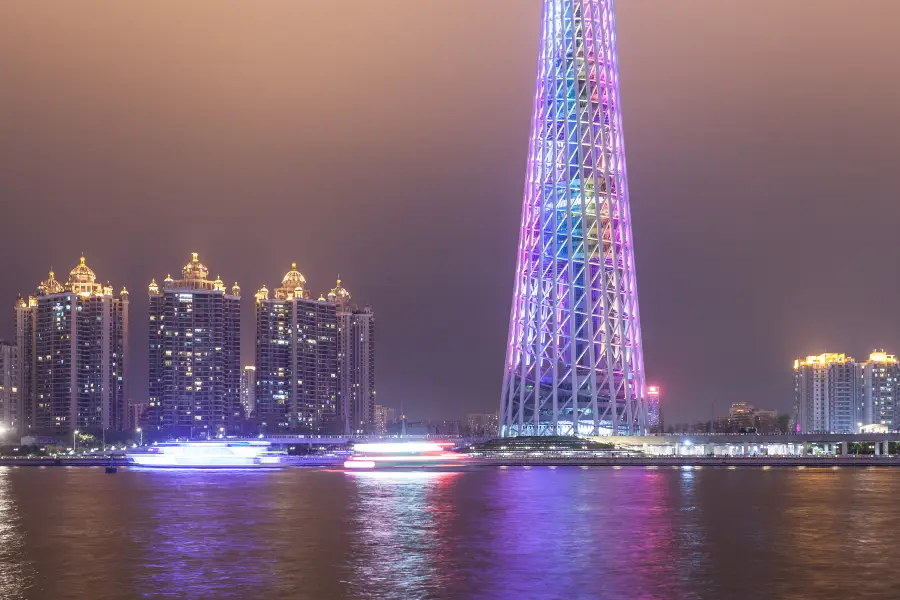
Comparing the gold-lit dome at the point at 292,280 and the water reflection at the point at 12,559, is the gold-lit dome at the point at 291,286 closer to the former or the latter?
the gold-lit dome at the point at 292,280

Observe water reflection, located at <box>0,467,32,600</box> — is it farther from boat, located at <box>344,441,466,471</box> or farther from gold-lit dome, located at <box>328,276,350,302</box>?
gold-lit dome, located at <box>328,276,350,302</box>

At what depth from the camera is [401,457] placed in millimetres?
84000

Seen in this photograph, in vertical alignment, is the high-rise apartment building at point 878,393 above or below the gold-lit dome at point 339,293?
below

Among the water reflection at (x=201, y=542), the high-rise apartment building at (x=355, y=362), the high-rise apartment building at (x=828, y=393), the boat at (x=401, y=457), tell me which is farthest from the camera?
the high-rise apartment building at (x=355, y=362)

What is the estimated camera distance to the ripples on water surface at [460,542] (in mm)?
25688

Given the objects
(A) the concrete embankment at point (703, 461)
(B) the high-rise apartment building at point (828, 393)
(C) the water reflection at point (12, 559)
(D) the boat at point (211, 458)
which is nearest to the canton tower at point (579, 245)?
(A) the concrete embankment at point (703, 461)

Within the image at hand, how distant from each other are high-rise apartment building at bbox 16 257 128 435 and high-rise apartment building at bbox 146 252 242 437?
6012 millimetres

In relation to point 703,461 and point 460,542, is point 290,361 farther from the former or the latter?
point 460,542

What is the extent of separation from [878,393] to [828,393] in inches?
256

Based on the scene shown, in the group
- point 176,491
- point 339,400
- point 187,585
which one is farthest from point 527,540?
point 339,400

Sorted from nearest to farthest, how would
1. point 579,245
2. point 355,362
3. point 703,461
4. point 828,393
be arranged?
point 703,461 → point 579,245 → point 828,393 → point 355,362

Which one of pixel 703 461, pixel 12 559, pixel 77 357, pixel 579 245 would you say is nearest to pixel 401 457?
pixel 579 245

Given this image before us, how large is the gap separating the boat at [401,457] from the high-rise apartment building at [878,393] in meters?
81.4

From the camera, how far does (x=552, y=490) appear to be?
52.4m
